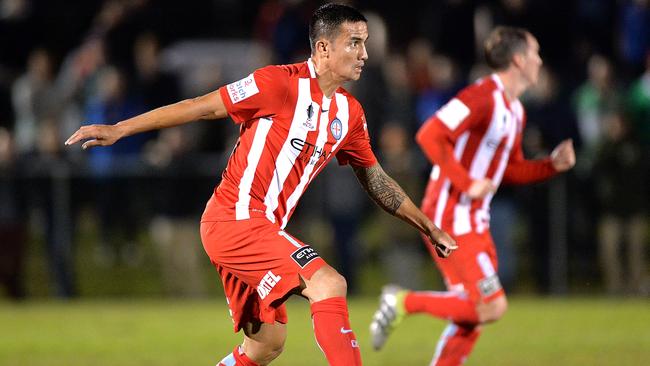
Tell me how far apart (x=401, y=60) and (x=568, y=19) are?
2.36m

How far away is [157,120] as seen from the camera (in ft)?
21.5

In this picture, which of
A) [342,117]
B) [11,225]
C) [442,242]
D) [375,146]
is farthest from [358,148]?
[11,225]

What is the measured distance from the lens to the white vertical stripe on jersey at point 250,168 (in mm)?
6984

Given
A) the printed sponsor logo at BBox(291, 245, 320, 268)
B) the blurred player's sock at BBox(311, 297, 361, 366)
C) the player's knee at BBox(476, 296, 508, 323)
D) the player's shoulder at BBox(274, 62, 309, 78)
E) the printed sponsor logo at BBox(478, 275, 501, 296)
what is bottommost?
the player's knee at BBox(476, 296, 508, 323)

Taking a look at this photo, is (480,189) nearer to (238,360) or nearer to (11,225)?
(238,360)

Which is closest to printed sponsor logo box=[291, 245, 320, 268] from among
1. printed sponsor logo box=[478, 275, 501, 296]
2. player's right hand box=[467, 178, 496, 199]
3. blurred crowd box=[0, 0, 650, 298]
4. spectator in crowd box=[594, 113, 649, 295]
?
player's right hand box=[467, 178, 496, 199]

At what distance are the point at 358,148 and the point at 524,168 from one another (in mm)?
2401

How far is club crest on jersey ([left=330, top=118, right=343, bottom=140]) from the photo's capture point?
23.1 feet

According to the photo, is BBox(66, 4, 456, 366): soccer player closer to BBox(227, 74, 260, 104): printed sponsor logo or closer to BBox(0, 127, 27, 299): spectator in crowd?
BBox(227, 74, 260, 104): printed sponsor logo

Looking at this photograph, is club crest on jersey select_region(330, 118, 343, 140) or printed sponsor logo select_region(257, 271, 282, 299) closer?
printed sponsor logo select_region(257, 271, 282, 299)

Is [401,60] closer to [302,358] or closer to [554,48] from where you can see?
[554,48]

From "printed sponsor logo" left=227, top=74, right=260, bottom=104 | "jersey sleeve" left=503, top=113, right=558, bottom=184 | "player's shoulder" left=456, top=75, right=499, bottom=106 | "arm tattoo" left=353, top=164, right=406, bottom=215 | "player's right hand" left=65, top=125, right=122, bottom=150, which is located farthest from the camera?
"jersey sleeve" left=503, top=113, right=558, bottom=184

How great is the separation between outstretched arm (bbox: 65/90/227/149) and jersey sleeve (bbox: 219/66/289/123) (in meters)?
0.07

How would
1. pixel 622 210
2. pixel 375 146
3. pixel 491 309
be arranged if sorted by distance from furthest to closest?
pixel 375 146
pixel 622 210
pixel 491 309
